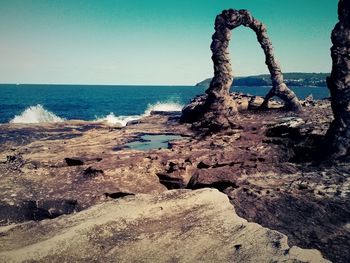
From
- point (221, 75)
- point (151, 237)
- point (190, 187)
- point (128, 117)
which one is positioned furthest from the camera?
point (128, 117)

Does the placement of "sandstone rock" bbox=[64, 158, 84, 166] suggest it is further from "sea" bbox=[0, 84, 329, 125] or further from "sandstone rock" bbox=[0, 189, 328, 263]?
"sea" bbox=[0, 84, 329, 125]

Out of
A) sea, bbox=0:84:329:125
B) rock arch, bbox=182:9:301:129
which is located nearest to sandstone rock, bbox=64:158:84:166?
rock arch, bbox=182:9:301:129

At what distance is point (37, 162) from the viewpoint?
8102mm

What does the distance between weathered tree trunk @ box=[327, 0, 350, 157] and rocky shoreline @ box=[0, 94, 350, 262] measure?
68cm

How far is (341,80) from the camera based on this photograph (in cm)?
798

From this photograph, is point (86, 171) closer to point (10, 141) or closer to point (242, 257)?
point (242, 257)

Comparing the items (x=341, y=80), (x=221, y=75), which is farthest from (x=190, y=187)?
(x=221, y=75)

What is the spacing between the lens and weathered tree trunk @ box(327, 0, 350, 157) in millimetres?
7650

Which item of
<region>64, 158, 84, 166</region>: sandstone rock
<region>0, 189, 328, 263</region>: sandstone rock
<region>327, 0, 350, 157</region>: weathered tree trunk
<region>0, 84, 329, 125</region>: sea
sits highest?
<region>327, 0, 350, 157</region>: weathered tree trunk

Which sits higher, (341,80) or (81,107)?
(341,80)

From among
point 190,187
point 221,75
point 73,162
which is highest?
point 221,75

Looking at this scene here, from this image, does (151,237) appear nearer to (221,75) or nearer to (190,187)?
(190,187)

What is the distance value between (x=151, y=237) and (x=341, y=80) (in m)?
6.01

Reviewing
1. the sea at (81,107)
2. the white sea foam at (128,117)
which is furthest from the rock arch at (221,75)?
the sea at (81,107)
